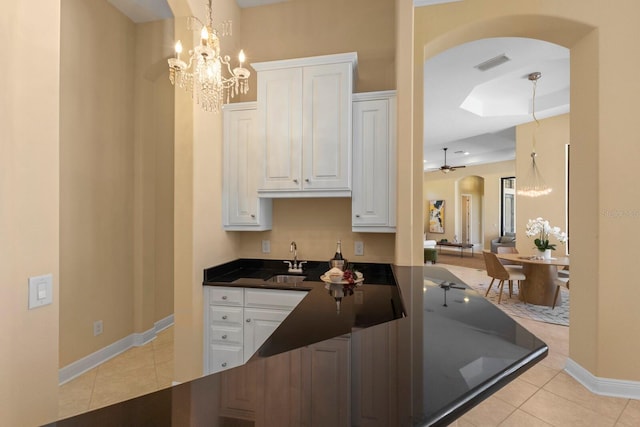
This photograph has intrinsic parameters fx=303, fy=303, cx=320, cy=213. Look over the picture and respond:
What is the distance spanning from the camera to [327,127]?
100 inches

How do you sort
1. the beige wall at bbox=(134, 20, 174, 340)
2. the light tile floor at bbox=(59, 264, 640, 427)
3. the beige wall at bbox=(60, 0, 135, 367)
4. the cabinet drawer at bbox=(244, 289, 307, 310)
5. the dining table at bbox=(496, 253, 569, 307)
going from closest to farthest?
the light tile floor at bbox=(59, 264, 640, 427) → the cabinet drawer at bbox=(244, 289, 307, 310) → the beige wall at bbox=(60, 0, 135, 367) → the beige wall at bbox=(134, 20, 174, 340) → the dining table at bbox=(496, 253, 569, 307)

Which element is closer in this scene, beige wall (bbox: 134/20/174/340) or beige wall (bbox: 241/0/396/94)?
beige wall (bbox: 241/0/396/94)

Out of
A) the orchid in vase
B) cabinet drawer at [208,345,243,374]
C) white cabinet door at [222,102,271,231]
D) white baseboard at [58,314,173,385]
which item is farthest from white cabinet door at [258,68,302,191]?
the orchid in vase

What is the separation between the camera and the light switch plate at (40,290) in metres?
1.07

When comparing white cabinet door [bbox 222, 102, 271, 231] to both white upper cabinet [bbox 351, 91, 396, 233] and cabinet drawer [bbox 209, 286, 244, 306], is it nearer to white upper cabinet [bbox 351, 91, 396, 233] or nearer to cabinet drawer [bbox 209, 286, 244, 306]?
cabinet drawer [bbox 209, 286, 244, 306]

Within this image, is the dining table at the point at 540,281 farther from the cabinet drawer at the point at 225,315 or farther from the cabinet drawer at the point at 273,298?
the cabinet drawer at the point at 225,315

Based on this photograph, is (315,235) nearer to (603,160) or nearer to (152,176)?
(152,176)

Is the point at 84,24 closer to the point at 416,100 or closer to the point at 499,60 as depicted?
the point at 416,100

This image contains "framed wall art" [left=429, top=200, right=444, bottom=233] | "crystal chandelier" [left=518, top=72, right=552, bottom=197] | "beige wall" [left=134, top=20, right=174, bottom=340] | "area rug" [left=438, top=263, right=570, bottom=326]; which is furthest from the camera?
"framed wall art" [left=429, top=200, right=444, bottom=233]

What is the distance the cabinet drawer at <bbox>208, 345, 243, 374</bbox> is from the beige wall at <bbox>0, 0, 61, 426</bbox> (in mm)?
1430

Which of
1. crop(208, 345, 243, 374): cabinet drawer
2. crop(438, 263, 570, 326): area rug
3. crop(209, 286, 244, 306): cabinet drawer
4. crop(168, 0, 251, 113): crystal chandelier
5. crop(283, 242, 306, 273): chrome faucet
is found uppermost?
crop(168, 0, 251, 113): crystal chandelier

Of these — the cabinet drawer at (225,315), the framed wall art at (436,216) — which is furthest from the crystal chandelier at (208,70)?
the framed wall art at (436,216)

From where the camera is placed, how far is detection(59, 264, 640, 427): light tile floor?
7.33ft

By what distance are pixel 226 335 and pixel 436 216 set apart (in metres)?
11.5
